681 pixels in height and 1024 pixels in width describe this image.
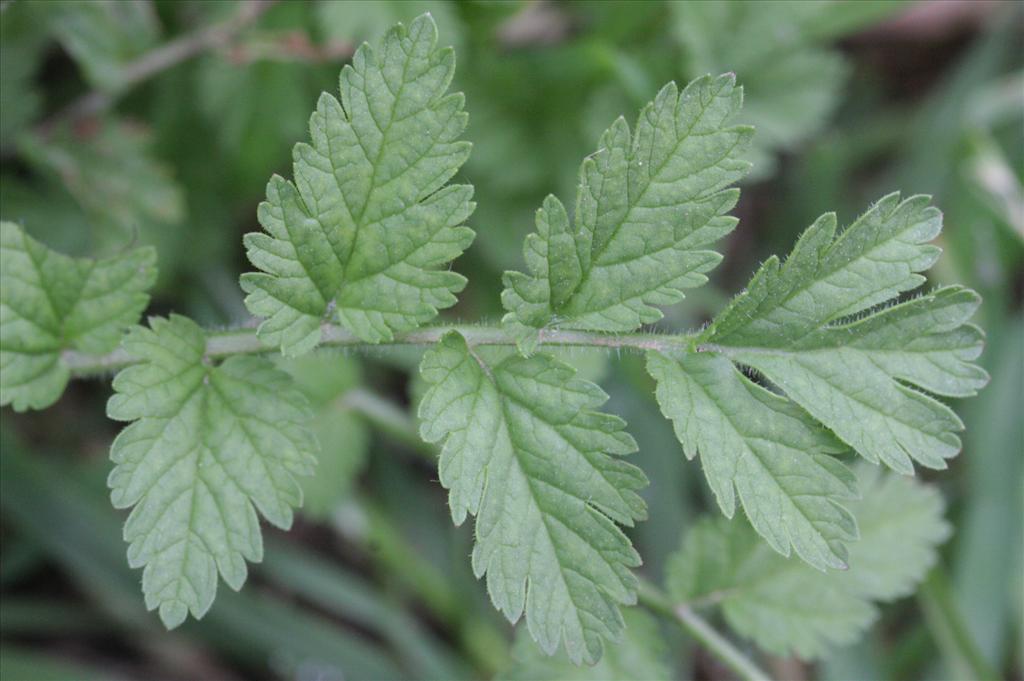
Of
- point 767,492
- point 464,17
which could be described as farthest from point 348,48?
point 767,492

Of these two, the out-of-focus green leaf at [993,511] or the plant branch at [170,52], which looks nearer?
the plant branch at [170,52]

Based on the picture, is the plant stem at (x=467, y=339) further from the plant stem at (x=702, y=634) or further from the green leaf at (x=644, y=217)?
the plant stem at (x=702, y=634)

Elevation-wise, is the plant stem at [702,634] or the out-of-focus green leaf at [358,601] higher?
the out-of-focus green leaf at [358,601]

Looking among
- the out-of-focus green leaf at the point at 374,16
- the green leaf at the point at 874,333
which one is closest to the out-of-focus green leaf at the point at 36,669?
the out-of-focus green leaf at the point at 374,16

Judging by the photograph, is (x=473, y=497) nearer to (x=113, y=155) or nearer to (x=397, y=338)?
(x=397, y=338)

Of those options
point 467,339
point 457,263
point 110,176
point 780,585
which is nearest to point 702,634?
point 780,585
